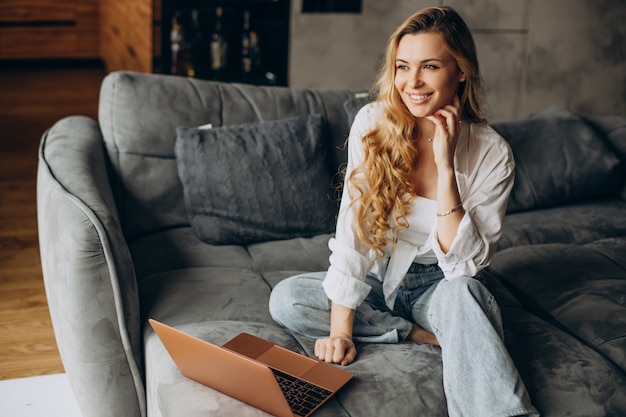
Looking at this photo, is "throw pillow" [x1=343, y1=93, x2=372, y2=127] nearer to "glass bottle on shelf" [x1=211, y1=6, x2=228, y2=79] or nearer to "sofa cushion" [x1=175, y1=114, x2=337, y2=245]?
"sofa cushion" [x1=175, y1=114, x2=337, y2=245]

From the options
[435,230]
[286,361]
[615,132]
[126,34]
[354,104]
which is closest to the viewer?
[286,361]

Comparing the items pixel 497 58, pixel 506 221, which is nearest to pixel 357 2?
pixel 497 58

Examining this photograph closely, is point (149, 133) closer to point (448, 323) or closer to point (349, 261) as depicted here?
point (349, 261)

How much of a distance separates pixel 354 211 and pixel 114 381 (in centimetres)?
69

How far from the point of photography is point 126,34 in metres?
4.96

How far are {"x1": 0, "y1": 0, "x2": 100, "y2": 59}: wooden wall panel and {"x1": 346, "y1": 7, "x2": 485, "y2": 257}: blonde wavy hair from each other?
544 cm

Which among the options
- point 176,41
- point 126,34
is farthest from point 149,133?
point 126,34

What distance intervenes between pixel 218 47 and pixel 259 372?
2700mm

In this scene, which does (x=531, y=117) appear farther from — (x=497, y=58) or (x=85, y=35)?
(x=85, y=35)

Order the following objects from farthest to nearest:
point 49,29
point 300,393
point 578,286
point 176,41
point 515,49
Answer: point 49,29, point 515,49, point 176,41, point 578,286, point 300,393

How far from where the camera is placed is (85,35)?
22.4ft

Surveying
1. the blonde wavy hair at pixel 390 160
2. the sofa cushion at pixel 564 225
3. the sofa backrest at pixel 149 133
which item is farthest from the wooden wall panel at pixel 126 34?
the blonde wavy hair at pixel 390 160

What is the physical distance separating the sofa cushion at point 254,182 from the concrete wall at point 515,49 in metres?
1.67

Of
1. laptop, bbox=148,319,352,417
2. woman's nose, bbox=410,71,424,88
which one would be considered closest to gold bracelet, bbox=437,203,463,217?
woman's nose, bbox=410,71,424,88
